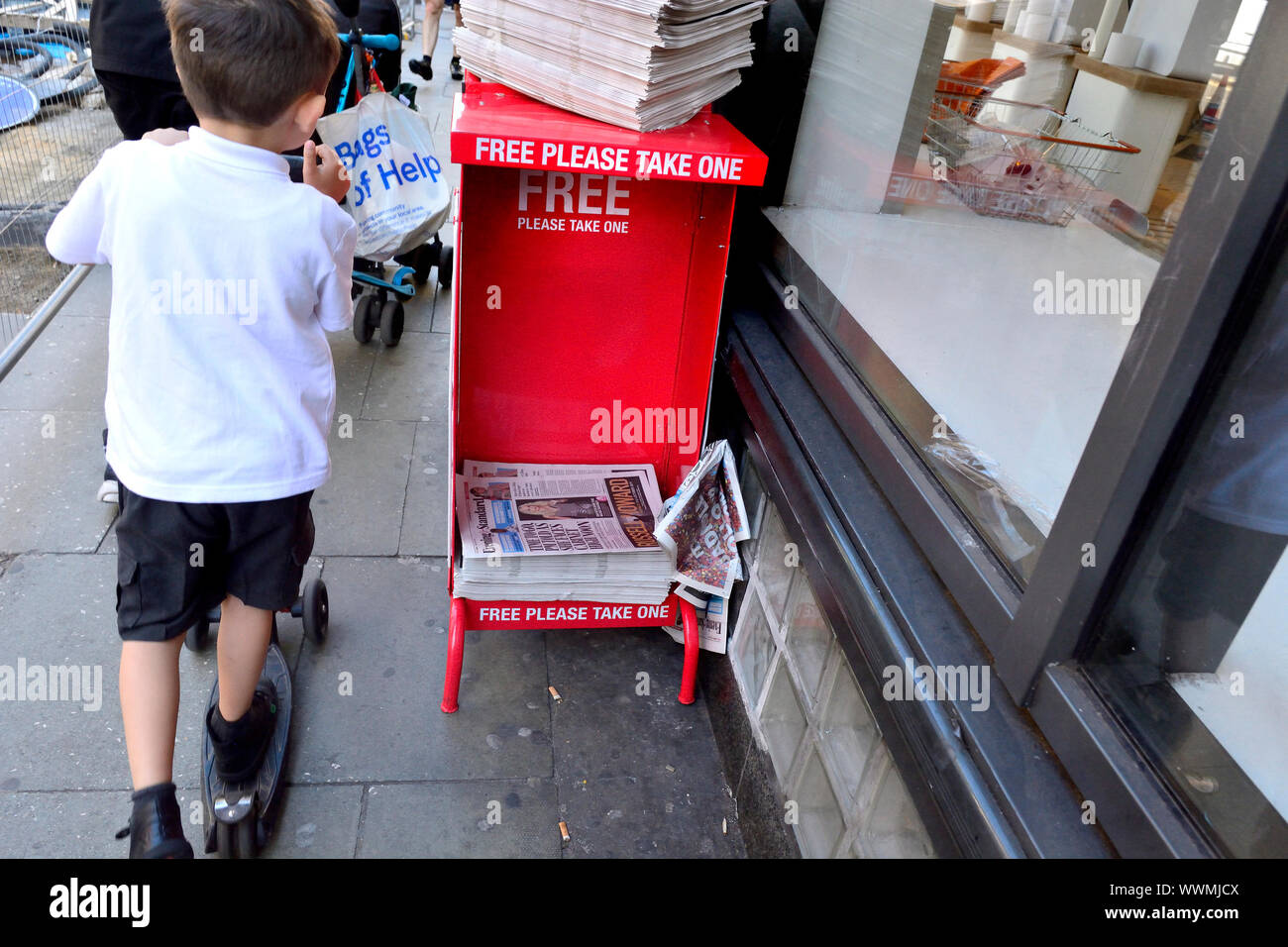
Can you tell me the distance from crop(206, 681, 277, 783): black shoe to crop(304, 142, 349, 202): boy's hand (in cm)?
121

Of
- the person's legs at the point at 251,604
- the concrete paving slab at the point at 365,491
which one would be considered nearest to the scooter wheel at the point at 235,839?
the person's legs at the point at 251,604

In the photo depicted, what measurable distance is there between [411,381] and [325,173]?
236 cm

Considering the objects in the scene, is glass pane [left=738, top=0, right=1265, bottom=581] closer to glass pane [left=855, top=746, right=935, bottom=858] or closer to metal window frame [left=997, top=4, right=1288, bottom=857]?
metal window frame [left=997, top=4, right=1288, bottom=857]

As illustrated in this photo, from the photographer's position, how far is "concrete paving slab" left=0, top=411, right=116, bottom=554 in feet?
10.1

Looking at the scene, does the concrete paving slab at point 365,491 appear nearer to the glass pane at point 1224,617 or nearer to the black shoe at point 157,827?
the black shoe at point 157,827

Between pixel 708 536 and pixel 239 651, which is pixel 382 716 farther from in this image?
pixel 708 536

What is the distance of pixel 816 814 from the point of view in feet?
6.75

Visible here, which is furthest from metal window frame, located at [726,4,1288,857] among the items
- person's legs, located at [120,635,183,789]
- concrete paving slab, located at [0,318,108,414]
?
concrete paving slab, located at [0,318,108,414]

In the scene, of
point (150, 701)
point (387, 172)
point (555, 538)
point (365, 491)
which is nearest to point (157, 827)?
point (150, 701)

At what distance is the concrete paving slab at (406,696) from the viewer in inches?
98.1

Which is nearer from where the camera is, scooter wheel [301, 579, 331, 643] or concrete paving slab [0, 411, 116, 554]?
scooter wheel [301, 579, 331, 643]
